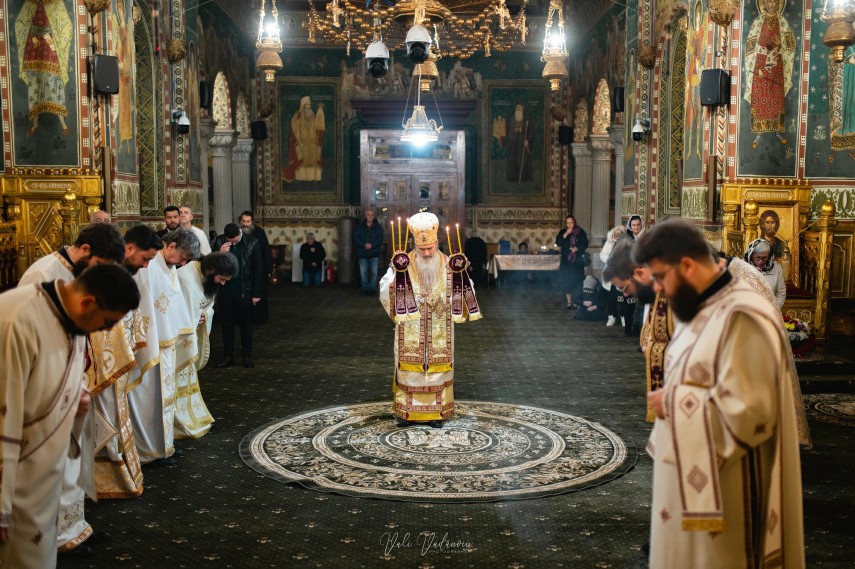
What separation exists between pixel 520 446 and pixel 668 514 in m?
3.39

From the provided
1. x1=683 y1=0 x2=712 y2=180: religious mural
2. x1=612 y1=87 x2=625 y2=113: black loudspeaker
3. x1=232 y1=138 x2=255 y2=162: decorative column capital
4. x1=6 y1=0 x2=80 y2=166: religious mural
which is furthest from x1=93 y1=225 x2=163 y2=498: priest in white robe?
x1=232 y1=138 x2=255 y2=162: decorative column capital

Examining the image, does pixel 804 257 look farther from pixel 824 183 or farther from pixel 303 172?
pixel 303 172

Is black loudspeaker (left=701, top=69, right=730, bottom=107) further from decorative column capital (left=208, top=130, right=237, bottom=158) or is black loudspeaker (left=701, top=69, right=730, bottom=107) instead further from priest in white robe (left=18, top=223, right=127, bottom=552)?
decorative column capital (left=208, top=130, right=237, bottom=158)

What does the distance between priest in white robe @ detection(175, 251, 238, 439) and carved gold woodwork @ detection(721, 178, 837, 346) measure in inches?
233

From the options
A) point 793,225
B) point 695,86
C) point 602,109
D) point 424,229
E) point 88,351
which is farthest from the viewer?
point 602,109

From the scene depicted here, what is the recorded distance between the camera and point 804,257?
1048cm

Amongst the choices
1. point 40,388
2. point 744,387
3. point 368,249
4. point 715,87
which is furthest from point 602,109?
point 40,388

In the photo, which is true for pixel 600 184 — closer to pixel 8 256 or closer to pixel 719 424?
pixel 8 256

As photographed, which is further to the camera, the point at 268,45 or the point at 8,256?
the point at 8,256

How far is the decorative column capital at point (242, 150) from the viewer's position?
2027cm

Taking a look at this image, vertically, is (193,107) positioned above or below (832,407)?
above

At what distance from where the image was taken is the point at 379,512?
493 cm

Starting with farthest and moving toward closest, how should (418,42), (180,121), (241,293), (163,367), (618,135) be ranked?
1. (618,135)
2. (180,121)
3. (241,293)
4. (418,42)
5. (163,367)

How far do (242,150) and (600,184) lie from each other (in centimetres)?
818
